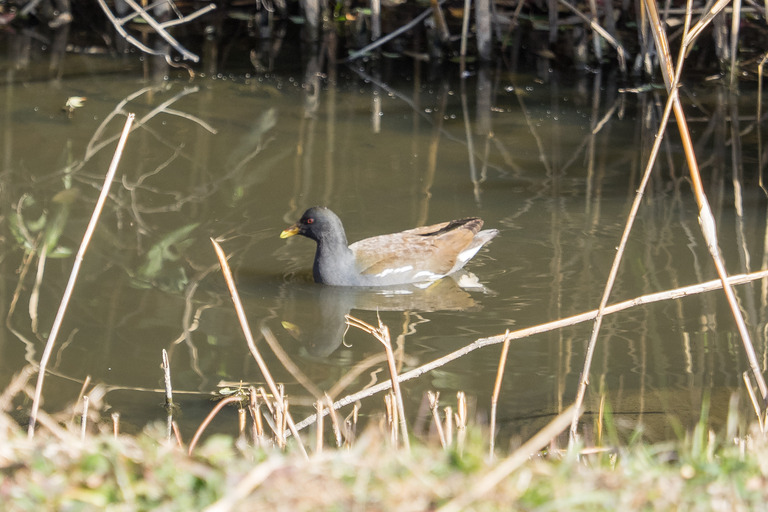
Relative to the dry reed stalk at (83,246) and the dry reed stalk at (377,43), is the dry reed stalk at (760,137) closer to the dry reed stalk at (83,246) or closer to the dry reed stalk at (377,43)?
the dry reed stalk at (377,43)

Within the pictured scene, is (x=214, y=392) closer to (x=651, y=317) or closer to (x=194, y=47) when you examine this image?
(x=651, y=317)

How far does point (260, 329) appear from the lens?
607 centimetres

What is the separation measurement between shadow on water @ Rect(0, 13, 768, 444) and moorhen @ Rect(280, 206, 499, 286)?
147mm

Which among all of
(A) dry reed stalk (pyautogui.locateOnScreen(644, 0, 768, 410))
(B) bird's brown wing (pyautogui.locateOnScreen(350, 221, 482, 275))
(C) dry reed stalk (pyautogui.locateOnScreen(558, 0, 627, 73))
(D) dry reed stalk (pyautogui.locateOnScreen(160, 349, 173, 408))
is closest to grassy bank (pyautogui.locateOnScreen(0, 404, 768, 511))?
(A) dry reed stalk (pyautogui.locateOnScreen(644, 0, 768, 410))

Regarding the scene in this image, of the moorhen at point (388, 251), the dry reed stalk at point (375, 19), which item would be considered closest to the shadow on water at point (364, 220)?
the moorhen at point (388, 251)

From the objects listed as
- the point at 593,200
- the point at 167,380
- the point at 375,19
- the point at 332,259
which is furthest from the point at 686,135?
the point at 375,19

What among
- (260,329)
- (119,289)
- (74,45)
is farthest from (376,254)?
(74,45)

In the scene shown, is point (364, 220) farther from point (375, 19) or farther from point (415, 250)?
point (375, 19)

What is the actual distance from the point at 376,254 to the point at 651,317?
1912mm

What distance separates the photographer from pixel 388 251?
6.97m

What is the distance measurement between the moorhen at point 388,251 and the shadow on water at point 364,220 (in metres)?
0.15

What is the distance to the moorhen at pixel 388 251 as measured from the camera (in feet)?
22.2

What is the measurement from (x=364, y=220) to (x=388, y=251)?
0.91 m

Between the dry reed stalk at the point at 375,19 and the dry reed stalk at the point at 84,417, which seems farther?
the dry reed stalk at the point at 375,19
